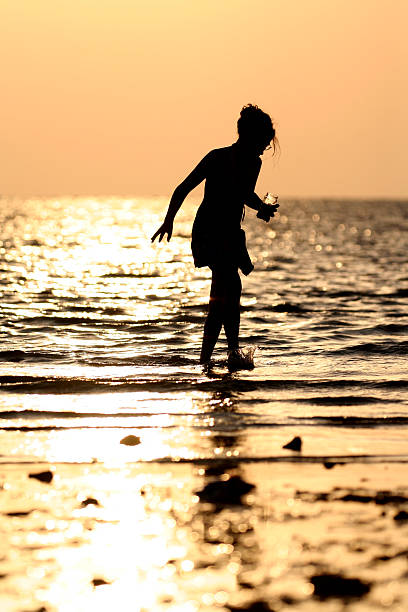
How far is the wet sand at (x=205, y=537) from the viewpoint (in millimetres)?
3504

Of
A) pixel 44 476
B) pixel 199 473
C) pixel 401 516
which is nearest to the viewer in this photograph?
pixel 401 516

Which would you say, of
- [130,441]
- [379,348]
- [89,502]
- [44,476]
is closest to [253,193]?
[379,348]

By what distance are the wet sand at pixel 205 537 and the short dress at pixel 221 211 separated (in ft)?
11.3

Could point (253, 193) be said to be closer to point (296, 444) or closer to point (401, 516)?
point (296, 444)

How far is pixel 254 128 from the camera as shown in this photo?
26.7ft

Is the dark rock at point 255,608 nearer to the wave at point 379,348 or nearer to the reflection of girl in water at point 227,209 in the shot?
the reflection of girl in water at point 227,209

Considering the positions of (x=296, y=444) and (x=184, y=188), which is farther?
(x=184, y=188)

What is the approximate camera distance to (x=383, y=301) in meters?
17.0

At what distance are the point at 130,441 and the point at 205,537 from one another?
1686 mm

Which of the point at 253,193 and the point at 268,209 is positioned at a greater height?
the point at 253,193

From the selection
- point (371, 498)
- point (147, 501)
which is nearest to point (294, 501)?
point (371, 498)

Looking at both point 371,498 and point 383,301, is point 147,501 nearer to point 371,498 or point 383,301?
point 371,498

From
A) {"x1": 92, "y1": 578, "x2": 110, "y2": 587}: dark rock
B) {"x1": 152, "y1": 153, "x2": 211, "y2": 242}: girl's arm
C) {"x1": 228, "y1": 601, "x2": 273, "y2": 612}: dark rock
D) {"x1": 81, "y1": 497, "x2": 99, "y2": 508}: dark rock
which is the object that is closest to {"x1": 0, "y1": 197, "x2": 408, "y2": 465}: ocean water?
{"x1": 81, "y1": 497, "x2": 99, "y2": 508}: dark rock

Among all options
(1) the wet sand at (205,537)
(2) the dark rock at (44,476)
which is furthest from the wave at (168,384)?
(2) the dark rock at (44,476)
